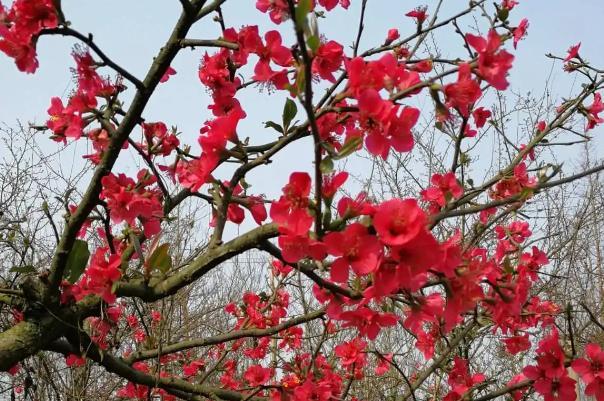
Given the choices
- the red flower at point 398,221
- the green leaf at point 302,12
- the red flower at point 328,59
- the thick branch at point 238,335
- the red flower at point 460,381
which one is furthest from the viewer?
the red flower at point 460,381

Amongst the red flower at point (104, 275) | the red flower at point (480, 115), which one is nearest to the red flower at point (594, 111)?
the red flower at point (480, 115)

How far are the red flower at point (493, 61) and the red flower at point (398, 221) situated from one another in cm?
37

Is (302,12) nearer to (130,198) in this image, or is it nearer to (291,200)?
(291,200)

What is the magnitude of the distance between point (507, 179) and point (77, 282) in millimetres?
1807

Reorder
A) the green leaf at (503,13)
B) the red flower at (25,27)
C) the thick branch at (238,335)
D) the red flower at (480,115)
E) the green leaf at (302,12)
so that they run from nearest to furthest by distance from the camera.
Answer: the green leaf at (302,12) → the red flower at (25,27) → the thick branch at (238,335) → the green leaf at (503,13) → the red flower at (480,115)

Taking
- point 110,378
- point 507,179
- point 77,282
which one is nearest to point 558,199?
point 507,179

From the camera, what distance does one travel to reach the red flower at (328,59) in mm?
1519

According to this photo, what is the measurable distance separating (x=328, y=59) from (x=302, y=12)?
0.69 m

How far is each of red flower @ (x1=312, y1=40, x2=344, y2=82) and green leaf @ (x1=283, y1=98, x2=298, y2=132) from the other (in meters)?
0.13

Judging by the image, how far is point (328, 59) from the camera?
153 cm

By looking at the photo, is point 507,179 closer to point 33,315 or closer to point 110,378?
point 33,315

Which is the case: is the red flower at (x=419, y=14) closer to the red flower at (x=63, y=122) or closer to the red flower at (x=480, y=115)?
the red flower at (x=480, y=115)

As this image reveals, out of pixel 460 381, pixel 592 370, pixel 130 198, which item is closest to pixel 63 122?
pixel 130 198

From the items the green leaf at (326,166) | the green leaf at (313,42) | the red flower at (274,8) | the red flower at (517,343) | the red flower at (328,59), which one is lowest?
the green leaf at (326,166)
